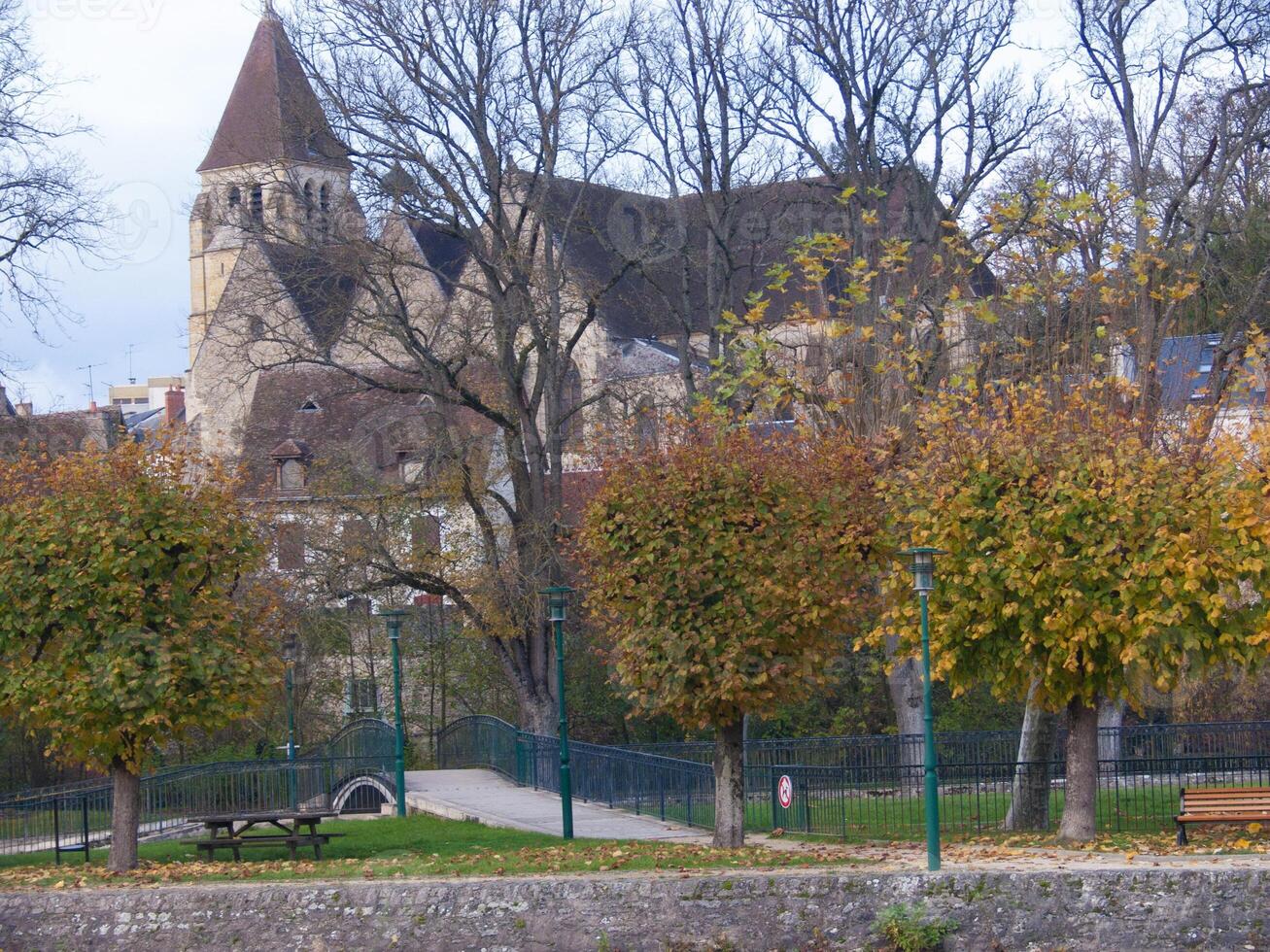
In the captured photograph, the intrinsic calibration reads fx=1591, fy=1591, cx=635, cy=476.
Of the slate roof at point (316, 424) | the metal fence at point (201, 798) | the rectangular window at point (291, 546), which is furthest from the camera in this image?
the slate roof at point (316, 424)

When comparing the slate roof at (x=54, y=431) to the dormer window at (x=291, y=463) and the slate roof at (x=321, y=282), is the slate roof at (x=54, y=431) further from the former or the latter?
the dormer window at (x=291, y=463)

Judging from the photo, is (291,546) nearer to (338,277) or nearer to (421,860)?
(338,277)

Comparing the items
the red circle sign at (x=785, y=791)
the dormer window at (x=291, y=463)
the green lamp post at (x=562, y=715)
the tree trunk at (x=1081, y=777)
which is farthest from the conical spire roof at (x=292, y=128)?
the tree trunk at (x=1081, y=777)

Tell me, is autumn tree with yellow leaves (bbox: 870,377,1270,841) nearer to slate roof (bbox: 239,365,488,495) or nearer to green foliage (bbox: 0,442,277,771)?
green foliage (bbox: 0,442,277,771)

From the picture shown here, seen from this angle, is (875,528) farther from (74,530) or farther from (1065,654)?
(74,530)

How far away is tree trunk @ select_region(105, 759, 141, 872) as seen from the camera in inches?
769

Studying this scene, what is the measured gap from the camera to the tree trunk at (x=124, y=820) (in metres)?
19.5

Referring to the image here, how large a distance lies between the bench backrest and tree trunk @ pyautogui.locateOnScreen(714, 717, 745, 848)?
5.14m

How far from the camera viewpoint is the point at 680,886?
15164 mm

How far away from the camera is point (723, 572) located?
18.8 meters

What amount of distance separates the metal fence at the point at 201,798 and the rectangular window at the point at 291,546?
493 cm

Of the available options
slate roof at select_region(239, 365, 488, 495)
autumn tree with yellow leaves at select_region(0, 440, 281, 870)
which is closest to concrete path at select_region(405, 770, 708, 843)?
autumn tree with yellow leaves at select_region(0, 440, 281, 870)

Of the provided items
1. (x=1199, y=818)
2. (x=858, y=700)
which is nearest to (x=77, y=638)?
(x=1199, y=818)

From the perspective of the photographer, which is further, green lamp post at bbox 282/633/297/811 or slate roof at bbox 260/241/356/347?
slate roof at bbox 260/241/356/347
